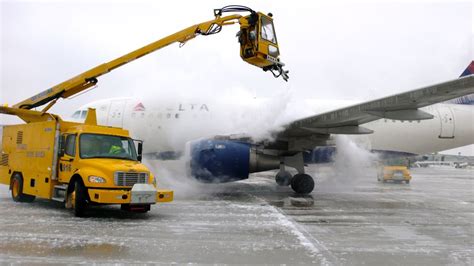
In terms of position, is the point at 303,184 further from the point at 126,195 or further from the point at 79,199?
the point at 79,199

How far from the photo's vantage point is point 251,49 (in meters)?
8.98

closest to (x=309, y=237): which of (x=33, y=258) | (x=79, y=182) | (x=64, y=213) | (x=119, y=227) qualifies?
(x=119, y=227)

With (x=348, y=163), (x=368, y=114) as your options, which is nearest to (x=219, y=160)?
(x=368, y=114)

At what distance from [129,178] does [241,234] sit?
8.76 ft

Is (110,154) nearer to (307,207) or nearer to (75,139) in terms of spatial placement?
(75,139)

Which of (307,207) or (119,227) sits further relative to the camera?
(307,207)

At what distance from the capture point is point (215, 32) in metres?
→ 9.80

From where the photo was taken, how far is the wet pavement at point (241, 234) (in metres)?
5.19

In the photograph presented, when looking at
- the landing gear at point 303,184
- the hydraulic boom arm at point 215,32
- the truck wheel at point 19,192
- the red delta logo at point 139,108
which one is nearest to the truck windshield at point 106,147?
the hydraulic boom arm at point 215,32

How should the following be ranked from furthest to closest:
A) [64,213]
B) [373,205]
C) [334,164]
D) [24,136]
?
A: [334,164] < [373,205] < [24,136] < [64,213]

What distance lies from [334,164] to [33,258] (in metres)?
11.2

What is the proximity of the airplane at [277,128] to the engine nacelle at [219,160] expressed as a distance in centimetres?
3

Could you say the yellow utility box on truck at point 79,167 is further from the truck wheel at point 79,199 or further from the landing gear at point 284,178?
the landing gear at point 284,178

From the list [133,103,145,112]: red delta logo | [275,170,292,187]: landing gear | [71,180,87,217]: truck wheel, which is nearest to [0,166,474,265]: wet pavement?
[71,180,87,217]: truck wheel
